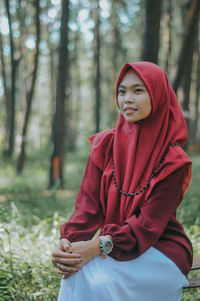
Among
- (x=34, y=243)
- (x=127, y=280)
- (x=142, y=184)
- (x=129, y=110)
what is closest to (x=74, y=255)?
(x=127, y=280)

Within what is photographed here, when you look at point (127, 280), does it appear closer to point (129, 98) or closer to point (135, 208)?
point (135, 208)

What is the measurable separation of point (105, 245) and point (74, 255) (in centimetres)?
19

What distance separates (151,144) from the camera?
2.10 m

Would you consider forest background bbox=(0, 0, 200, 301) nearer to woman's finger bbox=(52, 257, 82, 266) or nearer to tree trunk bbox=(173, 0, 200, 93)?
tree trunk bbox=(173, 0, 200, 93)

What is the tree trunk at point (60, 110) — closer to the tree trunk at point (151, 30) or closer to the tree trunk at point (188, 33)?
the tree trunk at point (188, 33)

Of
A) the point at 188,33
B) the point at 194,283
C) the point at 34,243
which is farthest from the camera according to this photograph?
the point at 188,33

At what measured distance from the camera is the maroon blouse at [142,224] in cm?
194

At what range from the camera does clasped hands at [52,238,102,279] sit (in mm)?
1870

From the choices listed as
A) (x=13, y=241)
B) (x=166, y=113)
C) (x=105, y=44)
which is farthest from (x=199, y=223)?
(x=105, y=44)

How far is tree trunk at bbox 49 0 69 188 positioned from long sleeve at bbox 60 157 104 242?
4970 mm

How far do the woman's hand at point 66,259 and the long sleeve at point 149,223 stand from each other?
0.74 ft

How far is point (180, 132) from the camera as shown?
2137 millimetres

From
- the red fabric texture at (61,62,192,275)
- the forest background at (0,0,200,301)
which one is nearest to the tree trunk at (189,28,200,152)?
the forest background at (0,0,200,301)

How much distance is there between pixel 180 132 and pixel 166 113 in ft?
0.54
